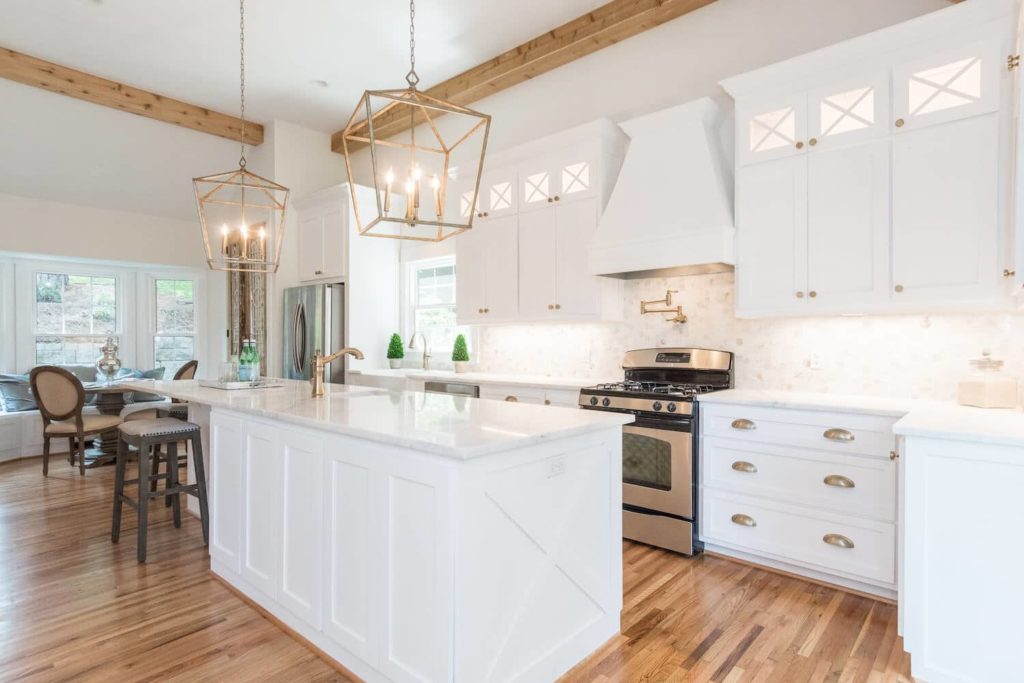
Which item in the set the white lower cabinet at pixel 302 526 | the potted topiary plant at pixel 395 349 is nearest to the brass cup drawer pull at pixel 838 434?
the white lower cabinet at pixel 302 526

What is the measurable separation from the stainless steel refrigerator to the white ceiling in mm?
1814

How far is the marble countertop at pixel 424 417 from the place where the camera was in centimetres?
169

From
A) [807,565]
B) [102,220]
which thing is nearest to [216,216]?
[102,220]

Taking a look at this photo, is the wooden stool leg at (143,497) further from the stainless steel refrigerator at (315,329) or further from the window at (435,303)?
the window at (435,303)

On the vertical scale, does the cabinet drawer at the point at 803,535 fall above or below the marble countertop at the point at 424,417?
below

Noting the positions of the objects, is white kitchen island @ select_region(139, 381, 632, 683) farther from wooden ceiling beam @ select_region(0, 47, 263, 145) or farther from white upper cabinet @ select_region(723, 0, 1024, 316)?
wooden ceiling beam @ select_region(0, 47, 263, 145)

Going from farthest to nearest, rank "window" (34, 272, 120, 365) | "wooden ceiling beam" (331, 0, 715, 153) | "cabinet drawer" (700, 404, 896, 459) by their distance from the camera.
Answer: "window" (34, 272, 120, 365) → "wooden ceiling beam" (331, 0, 715, 153) → "cabinet drawer" (700, 404, 896, 459)

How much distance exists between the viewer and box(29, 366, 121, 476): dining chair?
488cm

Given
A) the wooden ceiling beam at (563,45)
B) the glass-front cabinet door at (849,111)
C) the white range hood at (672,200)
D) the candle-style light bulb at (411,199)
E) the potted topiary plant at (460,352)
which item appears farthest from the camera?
the potted topiary plant at (460,352)

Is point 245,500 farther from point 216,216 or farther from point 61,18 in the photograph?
point 216,216

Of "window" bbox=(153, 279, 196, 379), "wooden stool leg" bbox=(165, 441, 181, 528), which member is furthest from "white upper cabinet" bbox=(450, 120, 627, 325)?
"window" bbox=(153, 279, 196, 379)

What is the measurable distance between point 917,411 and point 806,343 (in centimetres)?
92

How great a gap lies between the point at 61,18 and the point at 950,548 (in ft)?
18.9

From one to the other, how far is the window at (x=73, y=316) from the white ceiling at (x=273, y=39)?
2677 mm
